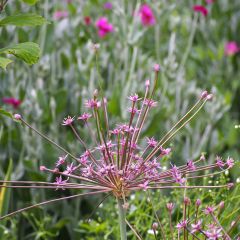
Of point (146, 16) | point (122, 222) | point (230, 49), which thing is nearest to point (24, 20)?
point (122, 222)

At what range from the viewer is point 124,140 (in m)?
1.39

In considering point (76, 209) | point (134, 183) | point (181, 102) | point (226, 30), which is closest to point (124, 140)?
point (134, 183)

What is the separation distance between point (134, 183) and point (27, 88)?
2.41 metres

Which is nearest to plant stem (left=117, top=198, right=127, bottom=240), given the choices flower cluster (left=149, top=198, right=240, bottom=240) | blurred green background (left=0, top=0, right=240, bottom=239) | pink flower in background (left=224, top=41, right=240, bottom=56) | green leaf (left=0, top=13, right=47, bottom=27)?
flower cluster (left=149, top=198, right=240, bottom=240)

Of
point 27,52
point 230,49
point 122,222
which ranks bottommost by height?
point 122,222

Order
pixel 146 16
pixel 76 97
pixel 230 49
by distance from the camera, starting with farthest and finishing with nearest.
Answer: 1. pixel 230 49
2. pixel 146 16
3. pixel 76 97

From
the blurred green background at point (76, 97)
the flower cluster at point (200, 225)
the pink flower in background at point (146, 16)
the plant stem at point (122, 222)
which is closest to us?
the flower cluster at point (200, 225)

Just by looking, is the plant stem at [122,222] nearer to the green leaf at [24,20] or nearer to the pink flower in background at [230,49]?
the green leaf at [24,20]

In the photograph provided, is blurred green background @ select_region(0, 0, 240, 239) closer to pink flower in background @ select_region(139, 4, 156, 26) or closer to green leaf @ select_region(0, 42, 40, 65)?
pink flower in background @ select_region(139, 4, 156, 26)

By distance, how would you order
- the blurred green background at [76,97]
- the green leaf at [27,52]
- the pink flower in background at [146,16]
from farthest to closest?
the pink flower in background at [146,16] → the blurred green background at [76,97] → the green leaf at [27,52]

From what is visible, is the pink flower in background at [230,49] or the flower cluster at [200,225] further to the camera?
the pink flower in background at [230,49]

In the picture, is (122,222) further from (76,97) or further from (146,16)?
(146,16)

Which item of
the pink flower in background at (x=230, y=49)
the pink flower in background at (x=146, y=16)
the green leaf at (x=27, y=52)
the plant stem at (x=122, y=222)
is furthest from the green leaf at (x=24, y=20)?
the pink flower in background at (x=230, y=49)

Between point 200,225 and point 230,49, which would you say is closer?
point 200,225
